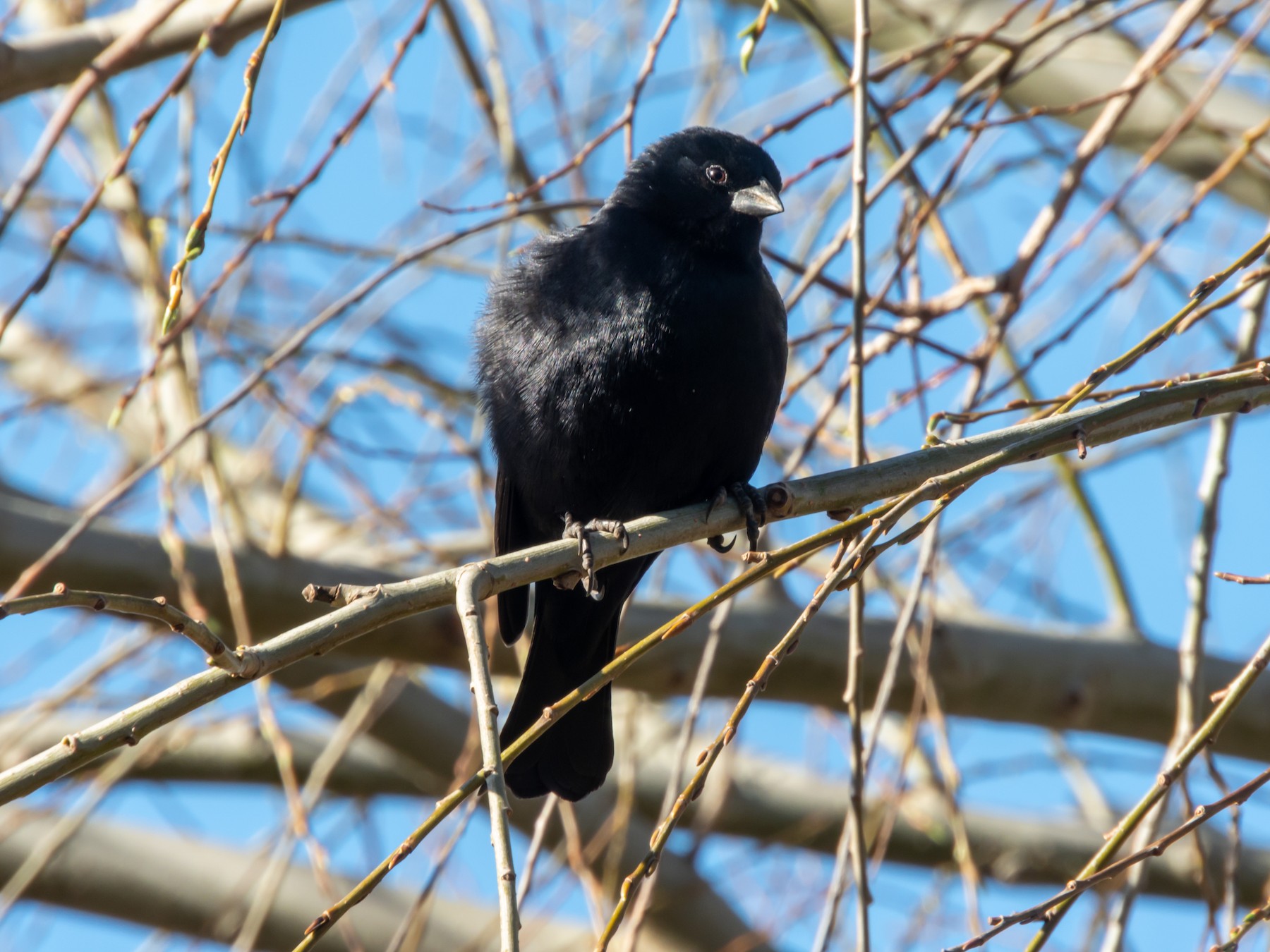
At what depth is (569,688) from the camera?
3.43m

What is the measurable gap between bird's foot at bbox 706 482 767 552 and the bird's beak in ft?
2.13

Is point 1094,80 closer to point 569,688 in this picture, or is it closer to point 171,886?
point 569,688

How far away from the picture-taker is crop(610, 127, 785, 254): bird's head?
11.0 ft

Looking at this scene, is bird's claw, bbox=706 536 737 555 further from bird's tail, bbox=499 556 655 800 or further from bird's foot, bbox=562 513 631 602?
bird's foot, bbox=562 513 631 602

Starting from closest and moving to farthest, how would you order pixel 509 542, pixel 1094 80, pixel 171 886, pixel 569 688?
pixel 569 688, pixel 509 542, pixel 171 886, pixel 1094 80

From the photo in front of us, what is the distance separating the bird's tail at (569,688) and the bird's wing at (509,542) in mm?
57

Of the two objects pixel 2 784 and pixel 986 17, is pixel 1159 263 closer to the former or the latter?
pixel 986 17

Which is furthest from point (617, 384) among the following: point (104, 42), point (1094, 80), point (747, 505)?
point (1094, 80)

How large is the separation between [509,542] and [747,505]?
863mm

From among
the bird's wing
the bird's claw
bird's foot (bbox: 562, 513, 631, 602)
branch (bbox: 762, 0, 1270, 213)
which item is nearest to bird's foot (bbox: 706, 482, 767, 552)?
the bird's claw

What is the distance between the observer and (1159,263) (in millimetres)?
3771

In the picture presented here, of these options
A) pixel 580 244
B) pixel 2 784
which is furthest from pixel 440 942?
pixel 2 784

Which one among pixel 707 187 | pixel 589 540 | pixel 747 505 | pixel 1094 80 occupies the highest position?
pixel 1094 80

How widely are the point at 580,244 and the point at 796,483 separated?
1.25 meters
